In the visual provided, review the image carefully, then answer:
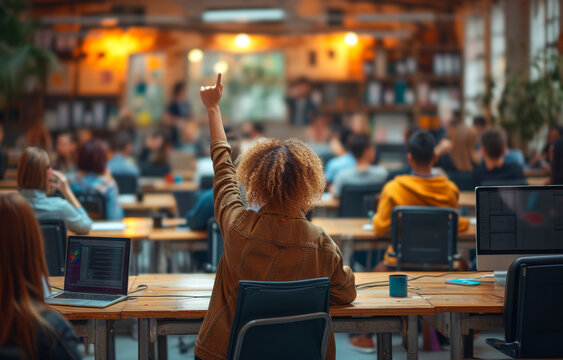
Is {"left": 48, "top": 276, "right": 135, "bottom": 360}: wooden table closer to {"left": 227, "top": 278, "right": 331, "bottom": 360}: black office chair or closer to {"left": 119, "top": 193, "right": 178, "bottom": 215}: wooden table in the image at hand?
{"left": 227, "top": 278, "right": 331, "bottom": 360}: black office chair

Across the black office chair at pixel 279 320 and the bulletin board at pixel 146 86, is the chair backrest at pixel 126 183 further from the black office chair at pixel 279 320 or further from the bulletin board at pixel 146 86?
the bulletin board at pixel 146 86

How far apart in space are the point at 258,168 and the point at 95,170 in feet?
10.8

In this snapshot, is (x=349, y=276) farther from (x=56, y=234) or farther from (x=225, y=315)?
(x=56, y=234)

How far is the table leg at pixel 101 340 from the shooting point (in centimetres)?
297

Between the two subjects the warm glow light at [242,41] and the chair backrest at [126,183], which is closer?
the chair backrest at [126,183]

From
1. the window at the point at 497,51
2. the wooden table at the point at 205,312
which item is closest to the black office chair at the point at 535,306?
the wooden table at the point at 205,312

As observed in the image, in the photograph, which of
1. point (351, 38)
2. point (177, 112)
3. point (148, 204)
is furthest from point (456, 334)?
point (177, 112)

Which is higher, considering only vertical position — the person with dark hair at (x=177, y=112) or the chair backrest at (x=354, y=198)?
the person with dark hair at (x=177, y=112)

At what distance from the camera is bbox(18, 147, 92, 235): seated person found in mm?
3994

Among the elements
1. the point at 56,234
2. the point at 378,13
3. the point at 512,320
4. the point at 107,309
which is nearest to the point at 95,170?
the point at 56,234

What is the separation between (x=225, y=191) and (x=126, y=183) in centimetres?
468

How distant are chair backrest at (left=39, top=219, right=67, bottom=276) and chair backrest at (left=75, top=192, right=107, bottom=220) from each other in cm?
158

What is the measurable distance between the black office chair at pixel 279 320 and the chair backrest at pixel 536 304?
0.80 meters

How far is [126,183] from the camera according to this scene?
287 inches
